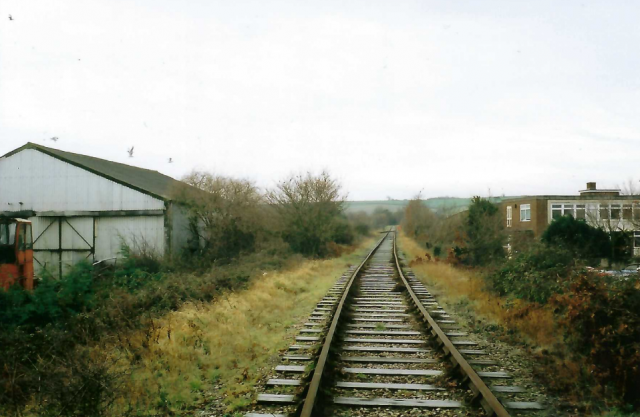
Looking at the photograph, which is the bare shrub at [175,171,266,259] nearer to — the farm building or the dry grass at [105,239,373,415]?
the farm building

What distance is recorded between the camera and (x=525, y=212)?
142ft

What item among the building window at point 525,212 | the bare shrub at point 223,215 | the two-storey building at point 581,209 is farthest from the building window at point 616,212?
the bare shrub at point 223,215

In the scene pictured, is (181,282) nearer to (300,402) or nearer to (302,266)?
(302,266)

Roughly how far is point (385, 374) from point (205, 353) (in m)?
2.76

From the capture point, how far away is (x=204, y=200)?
2328 cm

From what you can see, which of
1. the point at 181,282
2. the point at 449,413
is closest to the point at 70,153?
the point at 181,282

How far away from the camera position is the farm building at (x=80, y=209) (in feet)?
74.5

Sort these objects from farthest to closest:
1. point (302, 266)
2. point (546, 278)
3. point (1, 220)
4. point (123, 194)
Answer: point (123, 194), point (302, 266), point (1, 220), point (546, 278)

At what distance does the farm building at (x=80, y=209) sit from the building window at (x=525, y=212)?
3088cm

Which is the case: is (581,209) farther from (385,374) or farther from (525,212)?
(385,374)

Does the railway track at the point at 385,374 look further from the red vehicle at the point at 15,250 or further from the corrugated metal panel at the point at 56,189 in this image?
the corrugated metal panel at the point at 56,189

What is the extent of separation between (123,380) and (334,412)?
2398 mm

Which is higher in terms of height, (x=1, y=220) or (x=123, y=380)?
(x=1, y=220)

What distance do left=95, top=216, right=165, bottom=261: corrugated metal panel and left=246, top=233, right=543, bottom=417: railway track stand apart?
14.4m
